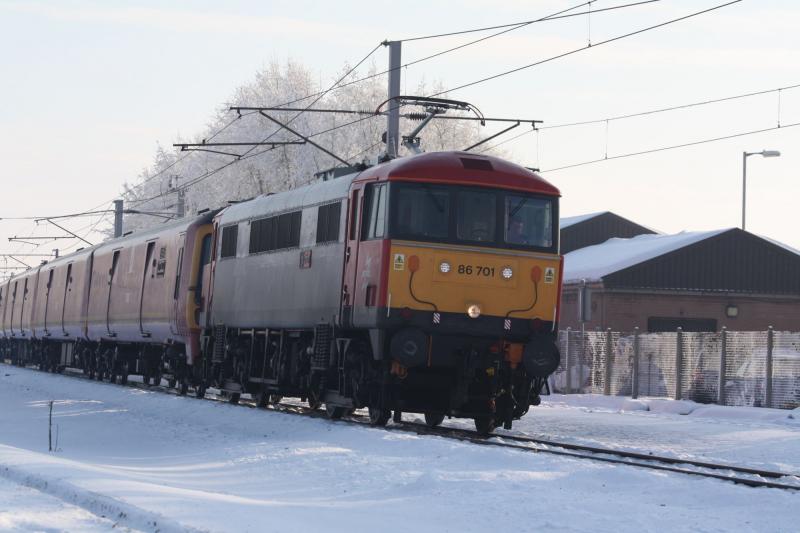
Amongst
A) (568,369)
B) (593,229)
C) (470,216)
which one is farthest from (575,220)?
(470,216)

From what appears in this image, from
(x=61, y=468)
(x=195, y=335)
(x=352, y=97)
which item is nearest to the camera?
(x=61, y=468)

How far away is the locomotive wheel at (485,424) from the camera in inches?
753

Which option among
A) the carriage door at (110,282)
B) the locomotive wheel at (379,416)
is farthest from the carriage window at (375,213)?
the carriage door at (110,282)

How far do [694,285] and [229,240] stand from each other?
2303cm

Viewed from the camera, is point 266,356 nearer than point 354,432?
No

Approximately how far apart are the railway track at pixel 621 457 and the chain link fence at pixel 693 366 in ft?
32.6

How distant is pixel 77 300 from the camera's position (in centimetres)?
4062

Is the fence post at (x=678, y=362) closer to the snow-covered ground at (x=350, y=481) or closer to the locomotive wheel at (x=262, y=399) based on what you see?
the snow-covered ground at (x=350, y=481)

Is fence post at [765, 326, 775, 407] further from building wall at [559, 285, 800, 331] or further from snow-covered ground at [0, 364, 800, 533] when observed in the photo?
building wall at [559, 285, 800, 331]

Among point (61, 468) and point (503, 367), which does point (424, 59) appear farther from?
point (61, 468)

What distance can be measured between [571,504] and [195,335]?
17.0 m

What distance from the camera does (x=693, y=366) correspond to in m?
29.5

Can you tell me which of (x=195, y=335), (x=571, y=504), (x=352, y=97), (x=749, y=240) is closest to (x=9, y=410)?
(x=195, y=335)

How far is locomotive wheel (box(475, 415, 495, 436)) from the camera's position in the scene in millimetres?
19123
